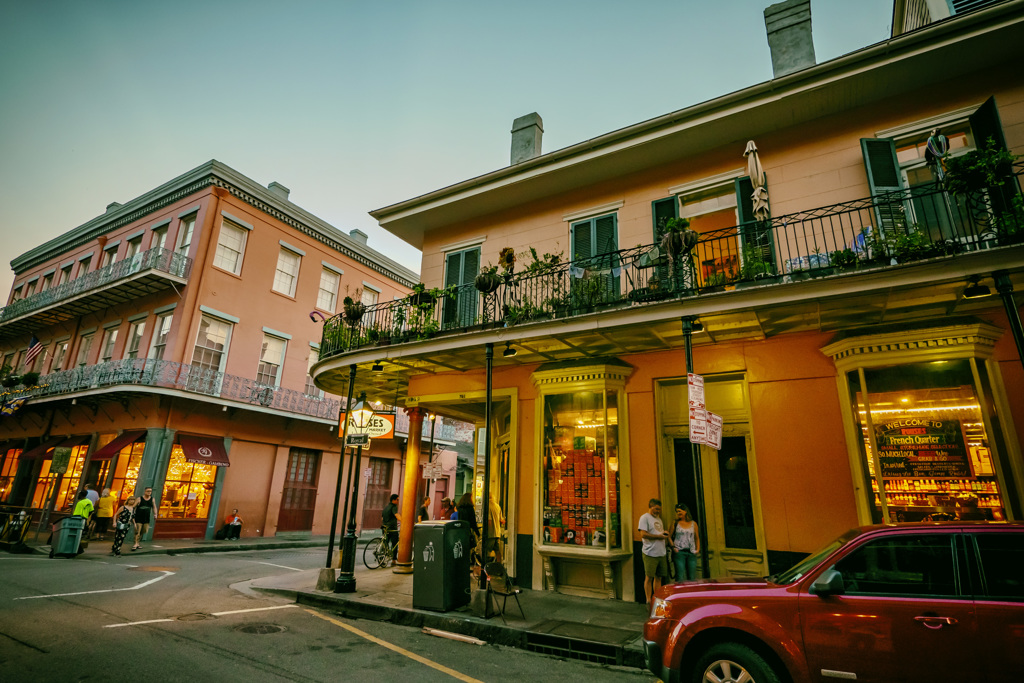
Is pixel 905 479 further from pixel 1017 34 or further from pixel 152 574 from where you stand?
pixel 152 574

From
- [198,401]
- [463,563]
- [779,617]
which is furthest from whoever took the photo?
[198,401]

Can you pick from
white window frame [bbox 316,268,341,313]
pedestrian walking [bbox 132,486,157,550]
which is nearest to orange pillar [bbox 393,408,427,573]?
pedestrian walking [bbox 132,486,157,550]

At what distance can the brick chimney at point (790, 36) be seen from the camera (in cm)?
1023

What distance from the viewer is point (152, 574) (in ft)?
35.1

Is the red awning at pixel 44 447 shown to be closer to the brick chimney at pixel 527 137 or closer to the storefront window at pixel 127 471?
the storefront window at pixel 127 471

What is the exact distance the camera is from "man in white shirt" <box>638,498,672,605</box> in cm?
791

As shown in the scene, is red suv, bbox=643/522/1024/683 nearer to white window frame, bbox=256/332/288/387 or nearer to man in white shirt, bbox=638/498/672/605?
man in white shirt, bbox=638/498/672/605

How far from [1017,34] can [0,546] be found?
2597 cm

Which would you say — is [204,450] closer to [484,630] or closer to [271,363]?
[271,363]

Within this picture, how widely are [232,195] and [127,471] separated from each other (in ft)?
36.9

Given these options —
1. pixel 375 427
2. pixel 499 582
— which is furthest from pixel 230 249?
pixel 499 582

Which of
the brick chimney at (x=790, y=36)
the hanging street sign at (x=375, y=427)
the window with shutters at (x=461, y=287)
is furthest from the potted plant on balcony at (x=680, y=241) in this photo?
the hanging street sign at (x=375, y=427)

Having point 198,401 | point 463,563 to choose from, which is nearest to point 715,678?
point 463,563

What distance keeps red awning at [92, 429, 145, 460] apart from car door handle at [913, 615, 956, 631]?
2115 cm
